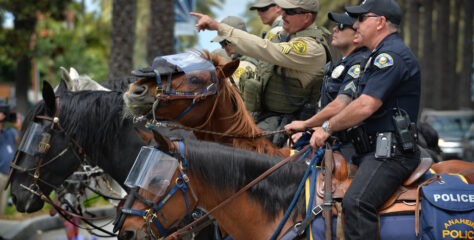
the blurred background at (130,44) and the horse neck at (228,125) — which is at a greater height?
the horse neck at (228,125)

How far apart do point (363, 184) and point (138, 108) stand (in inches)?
67.0

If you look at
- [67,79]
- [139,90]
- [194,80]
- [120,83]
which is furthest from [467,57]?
[139,90]

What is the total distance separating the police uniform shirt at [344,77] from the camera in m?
4.41

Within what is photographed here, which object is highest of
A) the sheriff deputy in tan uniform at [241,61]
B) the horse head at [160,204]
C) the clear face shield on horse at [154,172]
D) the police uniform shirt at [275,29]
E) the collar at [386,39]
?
the collar at [386,39]

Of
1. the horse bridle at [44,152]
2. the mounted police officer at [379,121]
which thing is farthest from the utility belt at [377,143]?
the horse bridle at [44,152]

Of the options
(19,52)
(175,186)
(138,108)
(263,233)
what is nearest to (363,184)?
(263,233)

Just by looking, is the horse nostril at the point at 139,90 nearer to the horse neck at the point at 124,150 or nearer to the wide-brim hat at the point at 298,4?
the horse neck at the point at 124,150

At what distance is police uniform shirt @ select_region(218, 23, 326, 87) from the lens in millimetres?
5031

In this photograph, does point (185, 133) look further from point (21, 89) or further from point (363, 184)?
point (21, 89)

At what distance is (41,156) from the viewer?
5770 mm

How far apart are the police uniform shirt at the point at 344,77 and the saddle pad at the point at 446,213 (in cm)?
90

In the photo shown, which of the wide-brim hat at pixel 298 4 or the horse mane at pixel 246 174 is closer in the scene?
the horse mane at pixel 246 174

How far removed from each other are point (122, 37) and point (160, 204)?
9.69 m

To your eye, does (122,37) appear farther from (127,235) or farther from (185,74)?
(127,235)
